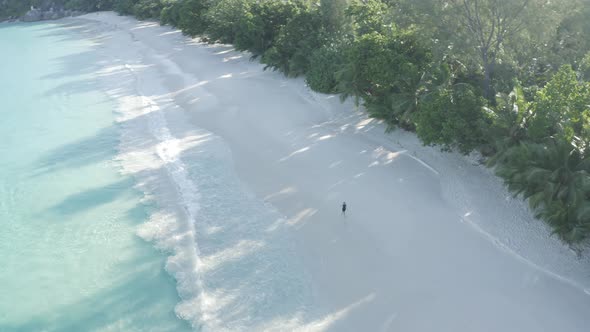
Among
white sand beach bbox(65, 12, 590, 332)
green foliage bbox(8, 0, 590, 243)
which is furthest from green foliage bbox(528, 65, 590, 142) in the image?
white sand beach bbox(65, 12, 590, 332)

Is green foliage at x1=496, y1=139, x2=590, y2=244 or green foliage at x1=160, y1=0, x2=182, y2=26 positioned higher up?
green foliage at x1=160, y1=0, x2=182, y2=26

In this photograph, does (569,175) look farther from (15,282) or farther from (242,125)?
(15,282)

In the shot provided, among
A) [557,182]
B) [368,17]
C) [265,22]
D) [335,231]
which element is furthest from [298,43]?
[557,182]

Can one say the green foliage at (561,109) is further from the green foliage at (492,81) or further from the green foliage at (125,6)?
the green foliage at (125,6)

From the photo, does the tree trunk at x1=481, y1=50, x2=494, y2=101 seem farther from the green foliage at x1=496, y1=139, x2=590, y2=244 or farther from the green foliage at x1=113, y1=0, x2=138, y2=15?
the green foliage at x1=113, y1=0, x2=138, y2=15

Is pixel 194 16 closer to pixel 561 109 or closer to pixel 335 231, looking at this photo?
pixel 335 231

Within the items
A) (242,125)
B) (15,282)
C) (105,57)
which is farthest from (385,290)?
(105,57)
